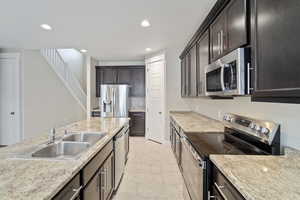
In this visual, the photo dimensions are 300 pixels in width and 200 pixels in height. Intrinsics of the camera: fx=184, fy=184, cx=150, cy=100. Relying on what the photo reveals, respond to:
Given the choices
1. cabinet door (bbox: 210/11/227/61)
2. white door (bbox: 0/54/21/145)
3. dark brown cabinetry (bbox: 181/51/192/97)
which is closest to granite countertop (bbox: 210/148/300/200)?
cabinet door (bbox: 210/11/227/61)

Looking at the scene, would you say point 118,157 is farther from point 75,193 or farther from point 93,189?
point 75,193

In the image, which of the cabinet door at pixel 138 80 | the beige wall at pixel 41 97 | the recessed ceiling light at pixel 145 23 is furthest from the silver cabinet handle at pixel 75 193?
the cabinet door at pixel 138 80

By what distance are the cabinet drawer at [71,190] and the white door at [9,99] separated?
16.2ft

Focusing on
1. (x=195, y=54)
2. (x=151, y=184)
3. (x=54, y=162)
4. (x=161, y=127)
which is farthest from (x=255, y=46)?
(x=161, y=127)

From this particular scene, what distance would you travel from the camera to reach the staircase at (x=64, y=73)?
5.39m

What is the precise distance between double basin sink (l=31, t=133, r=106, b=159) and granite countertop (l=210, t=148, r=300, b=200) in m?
1.20

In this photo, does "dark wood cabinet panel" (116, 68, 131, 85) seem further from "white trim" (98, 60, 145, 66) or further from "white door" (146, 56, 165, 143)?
"white door" (146, 56, 165, 143)

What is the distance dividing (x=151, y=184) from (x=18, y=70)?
4743mm

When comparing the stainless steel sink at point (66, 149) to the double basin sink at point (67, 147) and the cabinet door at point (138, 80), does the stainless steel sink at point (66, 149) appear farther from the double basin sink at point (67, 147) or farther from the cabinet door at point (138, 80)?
the cabinet door at point (138, 80)

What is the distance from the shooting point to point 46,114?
538 cm

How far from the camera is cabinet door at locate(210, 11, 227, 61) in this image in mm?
1955

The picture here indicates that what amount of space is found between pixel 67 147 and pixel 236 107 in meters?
2.11

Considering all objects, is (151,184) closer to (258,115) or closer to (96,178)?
(96,178)

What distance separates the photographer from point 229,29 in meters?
1.78
